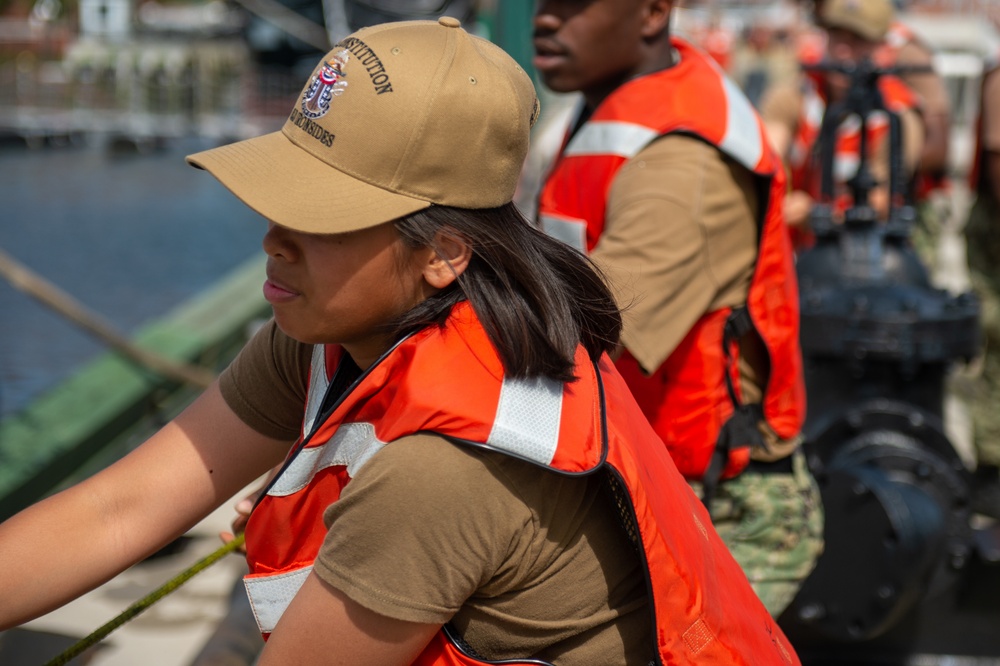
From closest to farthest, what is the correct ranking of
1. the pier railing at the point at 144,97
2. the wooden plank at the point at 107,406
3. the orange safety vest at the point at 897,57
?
the wooden plank at the point at 107,406, the orange safety vest at the point at 897,57, the pier railing at the point at 144,97

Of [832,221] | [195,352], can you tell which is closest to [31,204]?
[195,352]

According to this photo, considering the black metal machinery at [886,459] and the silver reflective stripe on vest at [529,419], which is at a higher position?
the silver reflective stripe on vest at [529,419]

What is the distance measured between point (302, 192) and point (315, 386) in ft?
1.09

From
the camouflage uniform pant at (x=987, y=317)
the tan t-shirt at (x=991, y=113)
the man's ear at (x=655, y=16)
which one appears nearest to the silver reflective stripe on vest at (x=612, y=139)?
the man's ear at (x=655, y=16)

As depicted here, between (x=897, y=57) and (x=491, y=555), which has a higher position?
(x=491, y=555)

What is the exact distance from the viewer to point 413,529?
4.83 feet

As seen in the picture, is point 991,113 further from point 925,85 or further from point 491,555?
point 491,555

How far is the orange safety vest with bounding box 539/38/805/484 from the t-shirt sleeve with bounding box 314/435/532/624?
97 centimetres

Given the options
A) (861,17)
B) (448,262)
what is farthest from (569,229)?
(861,17)

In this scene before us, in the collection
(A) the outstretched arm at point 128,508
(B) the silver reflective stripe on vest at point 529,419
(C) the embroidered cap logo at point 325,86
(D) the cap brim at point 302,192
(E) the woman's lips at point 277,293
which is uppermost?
(C) the embroidered cap logo at point 325,86

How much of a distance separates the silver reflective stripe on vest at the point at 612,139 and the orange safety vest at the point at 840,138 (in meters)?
2.85

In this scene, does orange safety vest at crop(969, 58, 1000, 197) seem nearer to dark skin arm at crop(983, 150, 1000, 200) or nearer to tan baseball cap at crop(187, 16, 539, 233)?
dark skin arm at crop(983, 150, 1000, 200)

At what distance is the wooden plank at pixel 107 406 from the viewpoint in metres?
4.34

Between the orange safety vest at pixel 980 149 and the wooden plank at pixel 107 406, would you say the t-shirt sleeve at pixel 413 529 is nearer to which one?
the wooden plank at pixel 107 406
